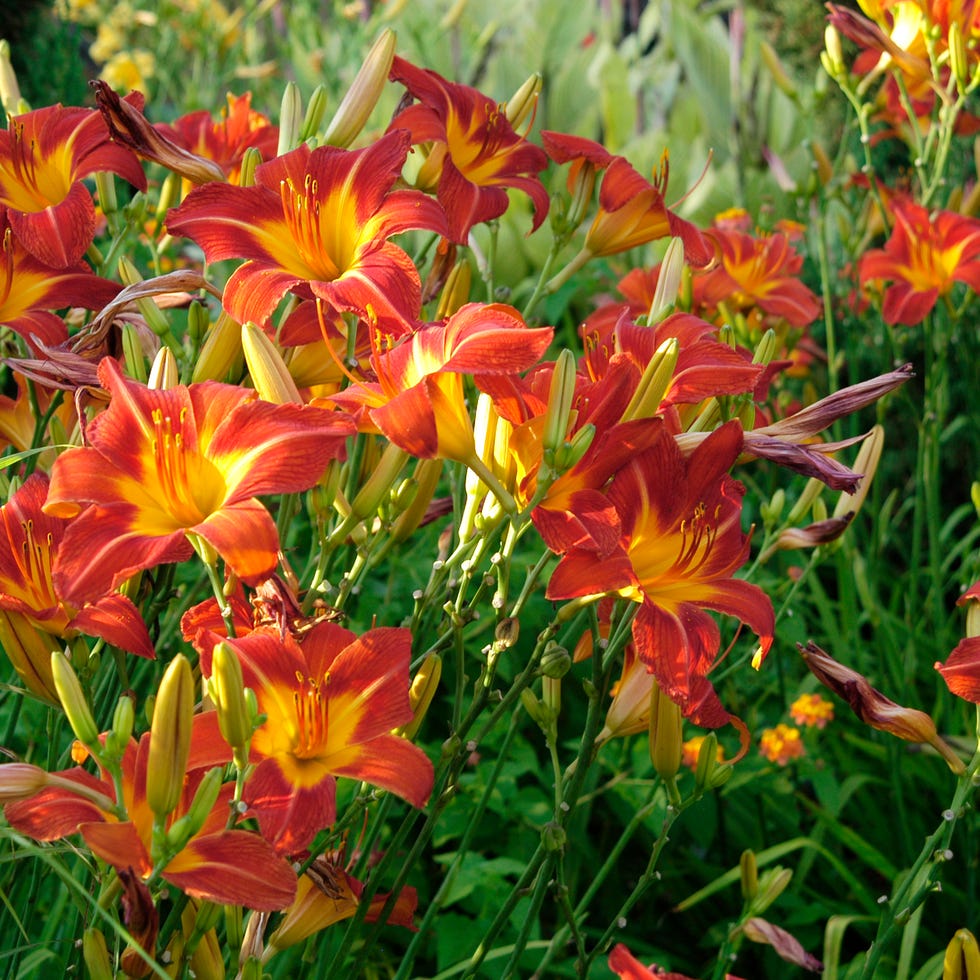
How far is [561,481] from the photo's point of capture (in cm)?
95

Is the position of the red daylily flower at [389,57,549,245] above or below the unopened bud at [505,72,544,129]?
below

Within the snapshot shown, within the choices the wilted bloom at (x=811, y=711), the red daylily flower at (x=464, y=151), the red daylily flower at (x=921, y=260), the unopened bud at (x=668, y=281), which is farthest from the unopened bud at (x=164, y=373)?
the red daylily flower at (x=921, y=260)

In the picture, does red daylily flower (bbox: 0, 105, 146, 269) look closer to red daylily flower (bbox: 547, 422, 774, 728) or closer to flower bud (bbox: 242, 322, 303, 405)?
flower bud (bbox: 242, 322, 303, 405)

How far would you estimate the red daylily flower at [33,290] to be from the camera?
3.78 ft

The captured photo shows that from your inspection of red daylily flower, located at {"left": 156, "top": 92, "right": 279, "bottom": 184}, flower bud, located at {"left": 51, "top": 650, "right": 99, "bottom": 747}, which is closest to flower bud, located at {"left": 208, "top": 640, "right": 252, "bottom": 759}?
flower bud, located at {"left": 51, "top": 650, "right": 99, "bottom": 747}

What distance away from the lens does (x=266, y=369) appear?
3.10 ft

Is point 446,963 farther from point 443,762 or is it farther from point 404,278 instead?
point 404,278

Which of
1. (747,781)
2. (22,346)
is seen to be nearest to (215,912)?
(22,346)

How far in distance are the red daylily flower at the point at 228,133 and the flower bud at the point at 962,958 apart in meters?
1.24

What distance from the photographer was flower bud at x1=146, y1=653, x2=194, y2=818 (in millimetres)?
765

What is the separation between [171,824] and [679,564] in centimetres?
47

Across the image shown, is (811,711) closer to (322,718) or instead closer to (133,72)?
(322,718)

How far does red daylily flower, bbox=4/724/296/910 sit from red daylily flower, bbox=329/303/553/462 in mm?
267

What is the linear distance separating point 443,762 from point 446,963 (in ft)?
2.22
